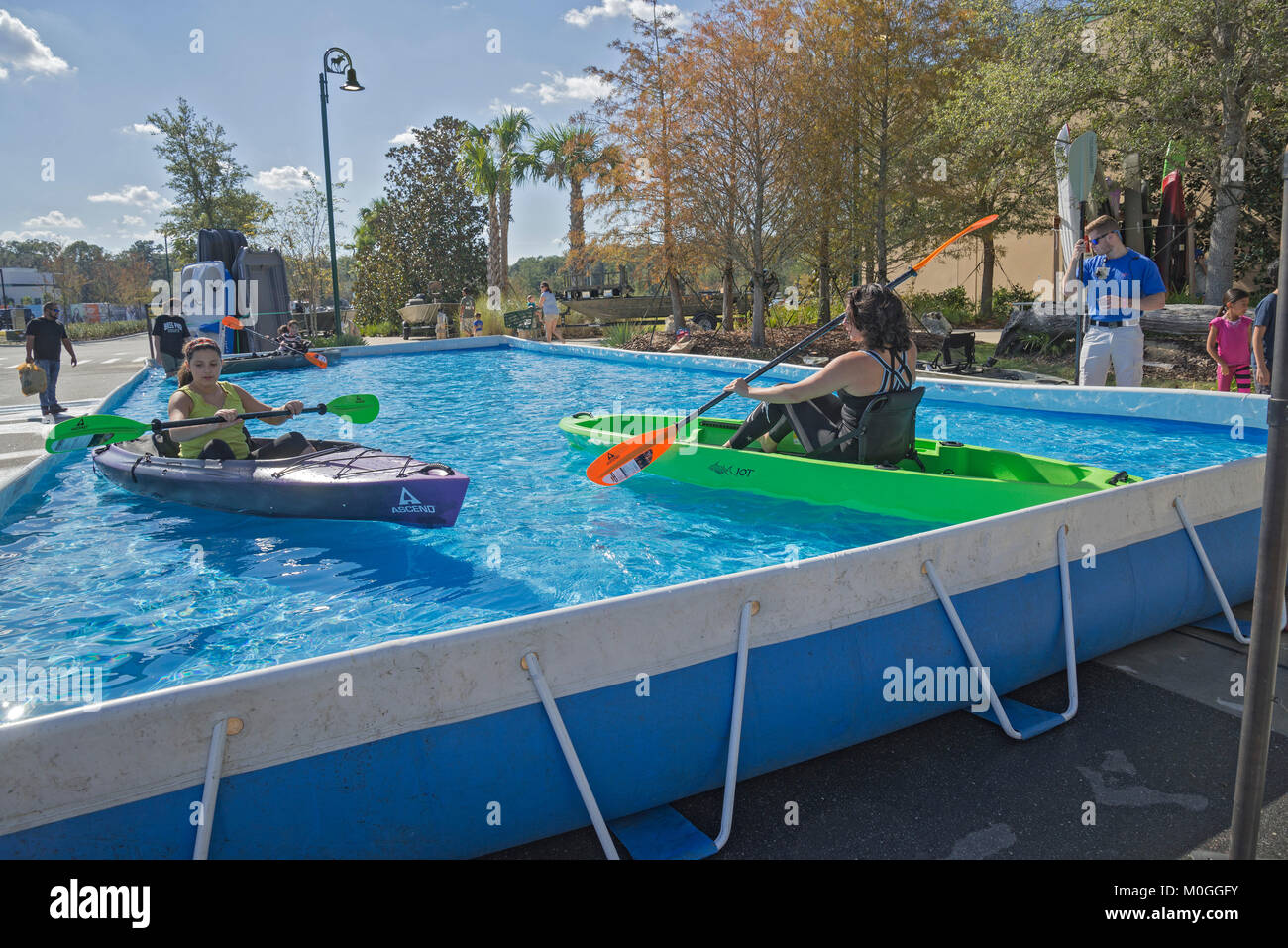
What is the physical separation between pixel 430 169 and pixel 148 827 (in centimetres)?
3467

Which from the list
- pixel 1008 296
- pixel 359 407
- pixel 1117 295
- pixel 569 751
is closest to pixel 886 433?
pixel 1117 295

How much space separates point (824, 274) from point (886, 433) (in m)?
18.1

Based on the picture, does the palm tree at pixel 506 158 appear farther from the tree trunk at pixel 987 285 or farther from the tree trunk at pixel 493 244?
the tree trunk at pixel 987 285

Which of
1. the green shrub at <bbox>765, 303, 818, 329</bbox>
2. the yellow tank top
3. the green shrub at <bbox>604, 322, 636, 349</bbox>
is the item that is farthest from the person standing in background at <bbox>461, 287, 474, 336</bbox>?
the yellow tank top

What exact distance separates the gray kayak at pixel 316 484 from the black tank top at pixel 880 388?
8.70 ft

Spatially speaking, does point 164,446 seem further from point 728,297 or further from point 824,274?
point 824,274

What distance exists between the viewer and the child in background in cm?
816

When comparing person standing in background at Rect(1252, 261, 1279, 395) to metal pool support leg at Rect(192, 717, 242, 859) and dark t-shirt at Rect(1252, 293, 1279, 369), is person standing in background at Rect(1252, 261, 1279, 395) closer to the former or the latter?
dark t-shirt at Rect(1252, 293, 1279, 369)

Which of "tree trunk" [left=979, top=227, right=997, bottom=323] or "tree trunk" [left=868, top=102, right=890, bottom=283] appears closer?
"tree trunk" [left=868, top=102, right=890, bottom=283]

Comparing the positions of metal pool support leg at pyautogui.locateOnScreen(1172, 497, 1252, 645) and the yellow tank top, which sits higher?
the yellow tank top

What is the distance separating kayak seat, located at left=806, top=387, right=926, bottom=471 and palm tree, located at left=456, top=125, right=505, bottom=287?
2836cm

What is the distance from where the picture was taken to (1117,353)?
8023mm

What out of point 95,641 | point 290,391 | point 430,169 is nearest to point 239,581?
point 95,641

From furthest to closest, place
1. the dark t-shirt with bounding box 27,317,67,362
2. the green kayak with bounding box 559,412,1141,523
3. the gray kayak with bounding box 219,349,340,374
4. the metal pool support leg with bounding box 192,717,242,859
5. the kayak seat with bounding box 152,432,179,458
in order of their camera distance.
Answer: the gray kayak with bounding box 219,349,340,374 < the dark t-shirt with bounding box 27,317,67,362 < the kayak seat with bounding box 152,432,179,458 < the green kayak with bounding box 559,412,1141,523 < the metal pool support leg with bounding box 192,717,242,859
